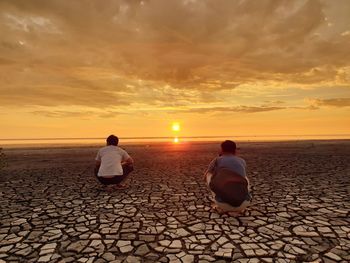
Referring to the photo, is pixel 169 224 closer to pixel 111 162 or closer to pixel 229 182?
pixel 229 182

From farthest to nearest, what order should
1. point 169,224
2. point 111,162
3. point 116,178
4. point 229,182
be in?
point 116,178, point 111,162, point 229,182, point 169,224

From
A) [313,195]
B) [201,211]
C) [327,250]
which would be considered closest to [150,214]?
[201,211]

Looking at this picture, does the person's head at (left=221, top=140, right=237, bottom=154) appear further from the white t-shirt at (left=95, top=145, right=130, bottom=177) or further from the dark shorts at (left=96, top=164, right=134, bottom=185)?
the dark shorts at (left=96, top=164, right=134, bottom=185)

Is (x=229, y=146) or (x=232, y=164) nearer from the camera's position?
(x=232, y=164)

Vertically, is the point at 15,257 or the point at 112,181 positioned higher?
the point at 112,181

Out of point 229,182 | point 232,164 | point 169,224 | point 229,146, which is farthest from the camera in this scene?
point 229,146

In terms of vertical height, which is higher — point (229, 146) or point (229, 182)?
point (229, 146)

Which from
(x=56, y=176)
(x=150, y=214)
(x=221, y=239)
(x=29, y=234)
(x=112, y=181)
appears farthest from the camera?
(x=56, y=176)

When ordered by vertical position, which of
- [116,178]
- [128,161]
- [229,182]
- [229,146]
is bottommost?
[116,178]

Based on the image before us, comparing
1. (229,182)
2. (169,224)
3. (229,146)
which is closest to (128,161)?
(169,224)

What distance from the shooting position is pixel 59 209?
799cm

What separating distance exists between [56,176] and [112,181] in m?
5.09

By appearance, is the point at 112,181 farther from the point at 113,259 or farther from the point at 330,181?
the point at 330,181

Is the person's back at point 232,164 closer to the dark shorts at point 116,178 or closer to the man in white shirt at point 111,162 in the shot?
the man in white shirt at point 111,162
